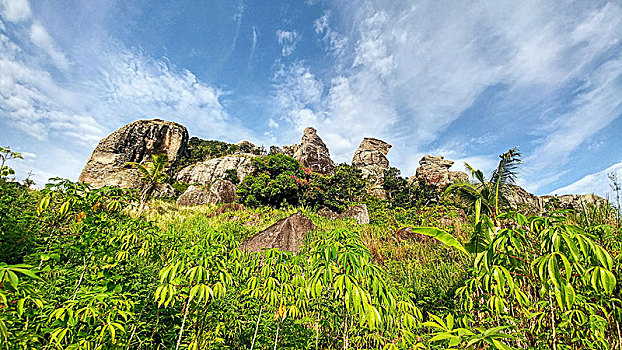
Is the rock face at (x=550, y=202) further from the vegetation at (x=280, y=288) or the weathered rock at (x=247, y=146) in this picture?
the weathered rock at (x=247, y=146)

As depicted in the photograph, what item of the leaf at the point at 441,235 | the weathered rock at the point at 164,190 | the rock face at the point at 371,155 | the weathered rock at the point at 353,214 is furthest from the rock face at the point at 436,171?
the leaf at the point at 441,235

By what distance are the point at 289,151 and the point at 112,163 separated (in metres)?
27.4

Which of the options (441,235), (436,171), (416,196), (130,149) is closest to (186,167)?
(130,149)

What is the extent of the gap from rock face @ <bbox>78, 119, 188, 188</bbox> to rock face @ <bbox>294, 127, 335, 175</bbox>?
1743 centimetres

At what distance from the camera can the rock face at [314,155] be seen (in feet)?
109

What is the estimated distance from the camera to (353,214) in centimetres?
1328

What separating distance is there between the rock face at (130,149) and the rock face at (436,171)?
34.1 metres

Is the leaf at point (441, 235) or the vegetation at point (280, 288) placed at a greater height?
the leaf at point (441, 235)

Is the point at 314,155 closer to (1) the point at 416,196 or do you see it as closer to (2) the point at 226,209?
(1) the point at 416,196

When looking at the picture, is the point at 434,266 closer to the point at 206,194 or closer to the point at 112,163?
the point at 206,194

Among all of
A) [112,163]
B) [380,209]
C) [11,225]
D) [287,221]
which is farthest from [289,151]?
[11,225]

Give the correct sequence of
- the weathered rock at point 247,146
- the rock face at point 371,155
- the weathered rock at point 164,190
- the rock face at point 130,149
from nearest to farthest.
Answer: the weathered rock at point 164,190, the rock face at point 130,149, the rock face at point 371,155, the weathered rock at point 247,146

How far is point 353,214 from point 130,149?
30.1 m

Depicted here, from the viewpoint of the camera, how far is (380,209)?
18094mm
